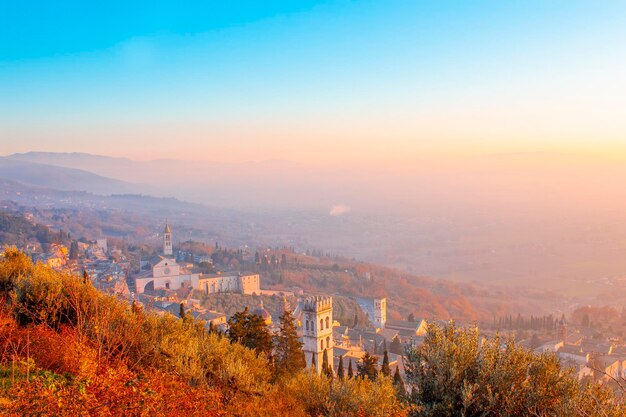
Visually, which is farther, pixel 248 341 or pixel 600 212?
pixel 600 212

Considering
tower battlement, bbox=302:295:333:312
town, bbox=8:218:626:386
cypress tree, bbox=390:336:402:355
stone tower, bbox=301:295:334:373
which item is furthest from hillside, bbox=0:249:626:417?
cypress tree, bbox=390:336:402:355

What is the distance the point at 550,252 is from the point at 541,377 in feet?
427

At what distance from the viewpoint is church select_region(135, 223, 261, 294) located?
1973 inches

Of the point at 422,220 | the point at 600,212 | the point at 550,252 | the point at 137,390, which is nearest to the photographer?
the point at 137,390

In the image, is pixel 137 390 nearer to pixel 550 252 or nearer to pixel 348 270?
pixel 348 270

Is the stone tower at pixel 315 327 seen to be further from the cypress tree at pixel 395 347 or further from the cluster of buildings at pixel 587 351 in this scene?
the cluster of buildings at pixel 587 351

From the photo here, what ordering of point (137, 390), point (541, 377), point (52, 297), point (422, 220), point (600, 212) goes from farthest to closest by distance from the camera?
point (422, 220) < point (600, 212) < point (52, 297) < point (541, 377) < point (137, 390)

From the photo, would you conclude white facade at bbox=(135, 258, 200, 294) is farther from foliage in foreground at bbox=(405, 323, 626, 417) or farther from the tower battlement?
foliage in foreground at bbox=(405, 323, 626, 417)

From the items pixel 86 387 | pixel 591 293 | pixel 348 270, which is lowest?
pixel 591 293

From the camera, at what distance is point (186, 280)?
51.3 m

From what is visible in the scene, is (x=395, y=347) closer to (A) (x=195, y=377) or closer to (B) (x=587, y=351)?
(B) (x=587, y=351)

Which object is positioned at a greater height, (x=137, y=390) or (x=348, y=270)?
(x=137, y=390)

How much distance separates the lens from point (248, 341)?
13812 millimetres

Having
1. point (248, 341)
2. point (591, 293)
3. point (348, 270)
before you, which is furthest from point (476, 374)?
point (591, 293)
